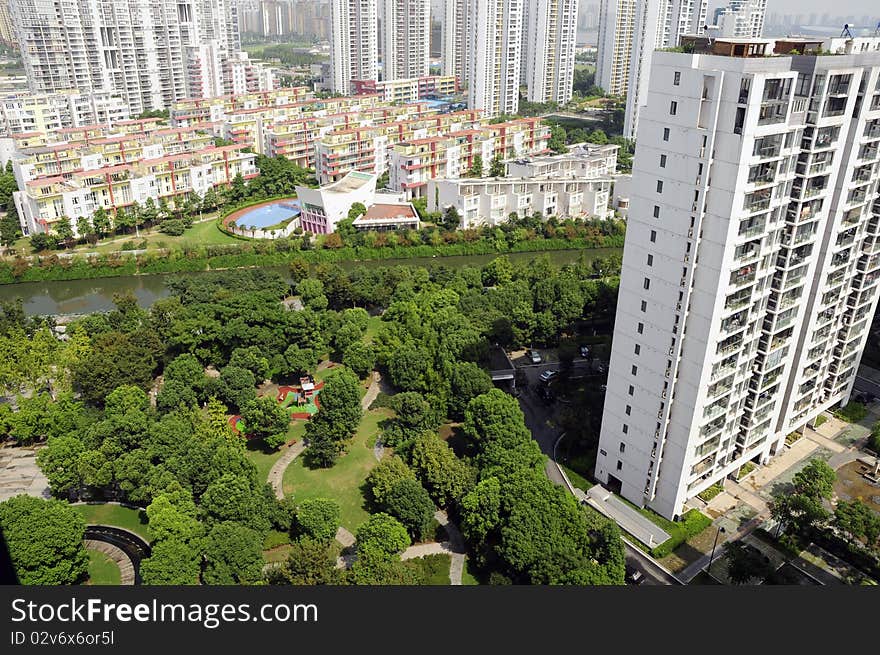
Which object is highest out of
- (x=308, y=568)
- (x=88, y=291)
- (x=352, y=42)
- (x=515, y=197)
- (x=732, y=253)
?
(x=352, y=42)

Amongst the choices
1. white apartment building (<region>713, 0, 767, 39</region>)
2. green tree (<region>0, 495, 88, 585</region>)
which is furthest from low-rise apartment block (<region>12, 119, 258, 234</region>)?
white apartment building (<region>713, 0, 767, 39</region>)

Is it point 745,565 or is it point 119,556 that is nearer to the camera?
point 745,565

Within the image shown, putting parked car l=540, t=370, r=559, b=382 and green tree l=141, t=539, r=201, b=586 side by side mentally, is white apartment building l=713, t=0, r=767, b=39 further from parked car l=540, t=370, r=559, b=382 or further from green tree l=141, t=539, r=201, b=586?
green tree l=141, t=539, r=201, b=586

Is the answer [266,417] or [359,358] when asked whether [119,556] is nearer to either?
[266,417]

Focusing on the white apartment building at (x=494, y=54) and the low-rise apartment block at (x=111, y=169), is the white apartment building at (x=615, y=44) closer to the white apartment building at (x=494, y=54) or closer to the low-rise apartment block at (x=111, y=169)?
the white apartment building at (x=494, y=54)

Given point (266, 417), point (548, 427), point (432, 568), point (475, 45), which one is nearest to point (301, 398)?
point (266, 417)

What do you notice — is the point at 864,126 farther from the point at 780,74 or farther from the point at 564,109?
the point at 564,109
